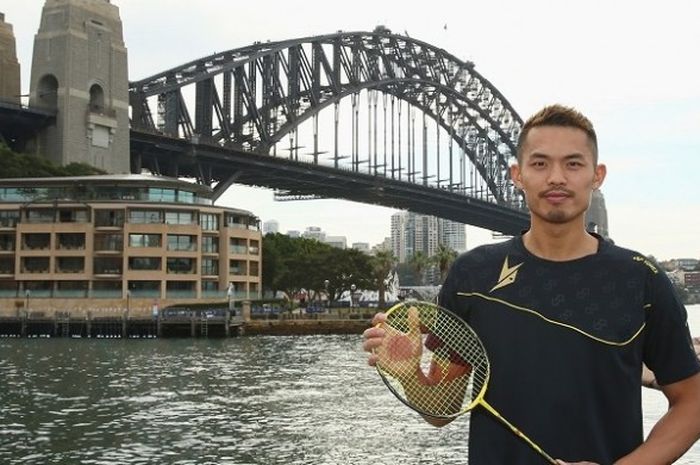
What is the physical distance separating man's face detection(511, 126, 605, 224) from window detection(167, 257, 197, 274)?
3173 inches

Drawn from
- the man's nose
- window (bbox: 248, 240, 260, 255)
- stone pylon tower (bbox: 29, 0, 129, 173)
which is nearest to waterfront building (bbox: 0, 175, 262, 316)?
window (bbox: 248, 240, 260, 255)

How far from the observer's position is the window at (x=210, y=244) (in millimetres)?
86250

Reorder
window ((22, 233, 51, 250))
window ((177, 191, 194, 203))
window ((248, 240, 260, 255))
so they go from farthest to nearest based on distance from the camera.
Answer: window ((248, 240, 260, 255)), window ((177, 191, 194, 203)), window ((22, 233, 51, 250))

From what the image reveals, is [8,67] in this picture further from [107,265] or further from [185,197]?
[107,265]

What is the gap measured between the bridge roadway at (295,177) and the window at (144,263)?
59.0 ft

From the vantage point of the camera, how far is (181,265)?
8362 cm

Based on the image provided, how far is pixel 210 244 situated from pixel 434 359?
84045 millimetres

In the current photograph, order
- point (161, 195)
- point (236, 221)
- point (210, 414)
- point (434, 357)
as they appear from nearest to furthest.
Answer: point (434, 357) < point (210, 414) < point (161, 195) < point (236, 221)

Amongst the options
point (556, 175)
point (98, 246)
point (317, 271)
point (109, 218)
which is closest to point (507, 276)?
point (556, 175)

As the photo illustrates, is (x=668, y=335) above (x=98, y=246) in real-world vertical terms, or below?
below

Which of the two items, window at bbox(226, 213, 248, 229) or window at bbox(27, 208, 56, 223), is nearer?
window at bbox(27, 208, 56, 223)

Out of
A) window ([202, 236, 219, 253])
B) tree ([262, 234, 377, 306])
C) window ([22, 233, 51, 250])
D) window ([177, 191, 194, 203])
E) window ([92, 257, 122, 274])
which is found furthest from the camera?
tree ([262, 234, 377, 306])

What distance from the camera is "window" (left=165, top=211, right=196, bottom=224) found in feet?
276

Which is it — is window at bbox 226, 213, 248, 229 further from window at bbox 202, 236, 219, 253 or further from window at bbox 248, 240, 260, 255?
window at bbox 202, 236, 219, 253
